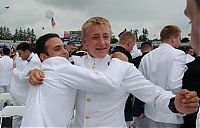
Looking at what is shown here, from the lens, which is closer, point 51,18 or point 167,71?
point 167,71

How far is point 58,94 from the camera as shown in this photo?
79.6 inches

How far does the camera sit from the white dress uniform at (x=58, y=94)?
6.34 feet

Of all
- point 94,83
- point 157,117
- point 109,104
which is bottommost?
point 157,117

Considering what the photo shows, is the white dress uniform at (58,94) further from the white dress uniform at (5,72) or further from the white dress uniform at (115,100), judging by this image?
the white dress uniform at (5,72)

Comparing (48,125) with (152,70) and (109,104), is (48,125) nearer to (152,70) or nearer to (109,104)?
(109,104)

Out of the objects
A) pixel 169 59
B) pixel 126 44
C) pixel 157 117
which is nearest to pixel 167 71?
pixel 169 59

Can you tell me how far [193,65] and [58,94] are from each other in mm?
1563

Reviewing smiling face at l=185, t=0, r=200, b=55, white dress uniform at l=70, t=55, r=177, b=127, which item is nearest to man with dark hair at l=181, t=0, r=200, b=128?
smiling face at l=185, t=0, r=200, b=55

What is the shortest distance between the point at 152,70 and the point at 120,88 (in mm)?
2241

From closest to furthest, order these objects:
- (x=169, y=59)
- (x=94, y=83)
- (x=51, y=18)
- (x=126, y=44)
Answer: (x=94, y=83), (x=169, y=59), (x=126, y=44), (x=51, y=18)

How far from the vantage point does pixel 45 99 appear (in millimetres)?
2049

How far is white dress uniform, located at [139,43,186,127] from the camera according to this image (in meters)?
3.82

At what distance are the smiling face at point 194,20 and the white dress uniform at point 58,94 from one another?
0.87 m

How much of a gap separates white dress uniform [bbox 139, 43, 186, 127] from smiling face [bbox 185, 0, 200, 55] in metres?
2.65
